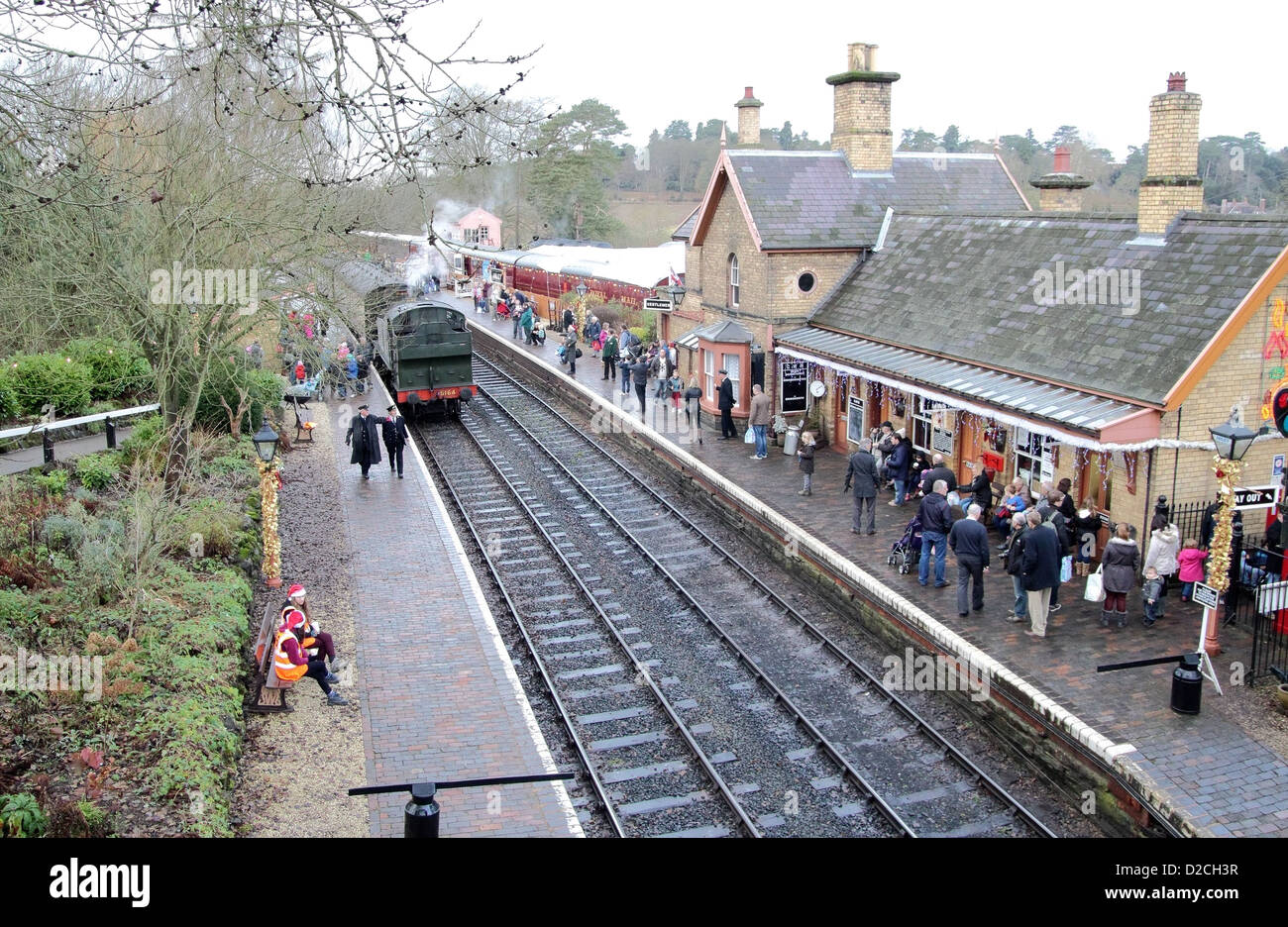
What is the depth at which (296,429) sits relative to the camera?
25.3 meters

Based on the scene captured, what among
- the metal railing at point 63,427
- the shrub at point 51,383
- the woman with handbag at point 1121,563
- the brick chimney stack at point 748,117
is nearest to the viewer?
the woman with handbag at point 1121,563

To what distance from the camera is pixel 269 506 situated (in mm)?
14625

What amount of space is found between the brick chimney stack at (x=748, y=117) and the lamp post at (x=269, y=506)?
19480 mm

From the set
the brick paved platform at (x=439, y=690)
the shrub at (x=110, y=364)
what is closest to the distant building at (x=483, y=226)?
the shrub at (x=110, y=364)

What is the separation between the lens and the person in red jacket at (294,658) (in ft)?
36.3

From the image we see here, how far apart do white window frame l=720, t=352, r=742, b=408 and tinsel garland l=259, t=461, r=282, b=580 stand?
37.6ft

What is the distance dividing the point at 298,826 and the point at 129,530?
554 centimetres

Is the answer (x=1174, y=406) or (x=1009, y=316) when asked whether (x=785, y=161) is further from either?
(x=1174, y=406)

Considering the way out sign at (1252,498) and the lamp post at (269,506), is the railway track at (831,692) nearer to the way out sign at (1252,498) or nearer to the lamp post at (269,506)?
the way out sign at (1252,498)

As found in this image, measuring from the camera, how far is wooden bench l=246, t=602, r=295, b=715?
11.1 metres

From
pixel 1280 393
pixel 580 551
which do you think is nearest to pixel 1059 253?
pixel 1280 393

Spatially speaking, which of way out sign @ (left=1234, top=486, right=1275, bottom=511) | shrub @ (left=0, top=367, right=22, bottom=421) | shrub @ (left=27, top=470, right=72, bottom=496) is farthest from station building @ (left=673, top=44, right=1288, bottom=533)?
shrub @ (left=0, top=367, right=22, bottom=421)

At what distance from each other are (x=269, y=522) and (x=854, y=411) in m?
11.8

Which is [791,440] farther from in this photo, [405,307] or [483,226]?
[483,226]
